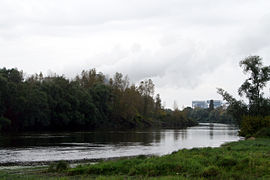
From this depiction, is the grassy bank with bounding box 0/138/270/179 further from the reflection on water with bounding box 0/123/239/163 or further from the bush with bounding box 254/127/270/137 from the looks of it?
the bush with bounding box 254/127/270/137

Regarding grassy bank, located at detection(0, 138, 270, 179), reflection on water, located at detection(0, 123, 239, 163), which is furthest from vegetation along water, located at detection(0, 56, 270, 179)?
reflection on water, located at detection(0, 123, 239, 163)

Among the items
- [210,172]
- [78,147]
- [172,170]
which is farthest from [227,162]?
[78,147]

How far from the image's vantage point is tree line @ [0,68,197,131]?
93.7m

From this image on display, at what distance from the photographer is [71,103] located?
114 metres

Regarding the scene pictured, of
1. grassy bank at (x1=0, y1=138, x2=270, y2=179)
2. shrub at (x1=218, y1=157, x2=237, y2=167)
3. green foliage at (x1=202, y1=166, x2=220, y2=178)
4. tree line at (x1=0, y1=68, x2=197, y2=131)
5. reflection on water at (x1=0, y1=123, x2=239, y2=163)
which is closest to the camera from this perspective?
green foliage at (x1=202, y1=166, x2=220, y2=178)

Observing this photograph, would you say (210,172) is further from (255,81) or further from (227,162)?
(255,81)

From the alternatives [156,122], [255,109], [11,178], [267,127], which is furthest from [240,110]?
[156,122]

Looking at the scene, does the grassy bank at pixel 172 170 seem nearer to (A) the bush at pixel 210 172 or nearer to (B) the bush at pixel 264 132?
(A) the bush at pixel 210 172

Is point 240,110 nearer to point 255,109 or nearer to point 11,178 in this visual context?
point 255,109

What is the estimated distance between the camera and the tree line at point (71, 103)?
93.7m

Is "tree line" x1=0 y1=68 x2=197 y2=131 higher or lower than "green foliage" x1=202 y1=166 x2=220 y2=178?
higher

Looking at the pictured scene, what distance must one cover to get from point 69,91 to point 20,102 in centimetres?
2624

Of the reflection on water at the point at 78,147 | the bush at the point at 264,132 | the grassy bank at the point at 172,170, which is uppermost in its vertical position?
the bush at the point at 264,132

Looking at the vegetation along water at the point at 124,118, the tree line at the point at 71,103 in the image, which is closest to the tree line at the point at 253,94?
the vegetation along water at the point at 124,118
